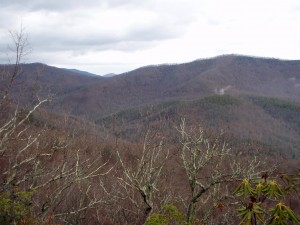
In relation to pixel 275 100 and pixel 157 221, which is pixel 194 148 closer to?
pixel 157 221

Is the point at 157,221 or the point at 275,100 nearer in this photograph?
the point at 157,221

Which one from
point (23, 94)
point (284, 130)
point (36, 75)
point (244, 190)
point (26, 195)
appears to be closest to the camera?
point (244, 190)

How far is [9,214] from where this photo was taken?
19.8ft

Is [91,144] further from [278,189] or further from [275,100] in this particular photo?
[275,100]

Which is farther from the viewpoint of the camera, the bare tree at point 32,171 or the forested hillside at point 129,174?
the bare tree at point 32,171

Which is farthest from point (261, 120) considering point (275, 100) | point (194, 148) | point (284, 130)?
point (194, 148)

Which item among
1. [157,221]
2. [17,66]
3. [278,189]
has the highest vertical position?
[17,66]

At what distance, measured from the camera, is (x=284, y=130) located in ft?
479

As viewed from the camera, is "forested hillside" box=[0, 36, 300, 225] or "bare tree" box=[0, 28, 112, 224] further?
"bare tree" box=[0, 28, 112, 224]

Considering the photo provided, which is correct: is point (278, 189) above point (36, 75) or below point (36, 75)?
below

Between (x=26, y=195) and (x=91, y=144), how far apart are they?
37695 mm

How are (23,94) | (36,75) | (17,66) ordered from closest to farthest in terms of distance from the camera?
1. (17,66)
2. (36,75)
3. (23,94)

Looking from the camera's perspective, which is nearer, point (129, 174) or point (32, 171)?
point (129, 174)

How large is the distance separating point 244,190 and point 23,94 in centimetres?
804
